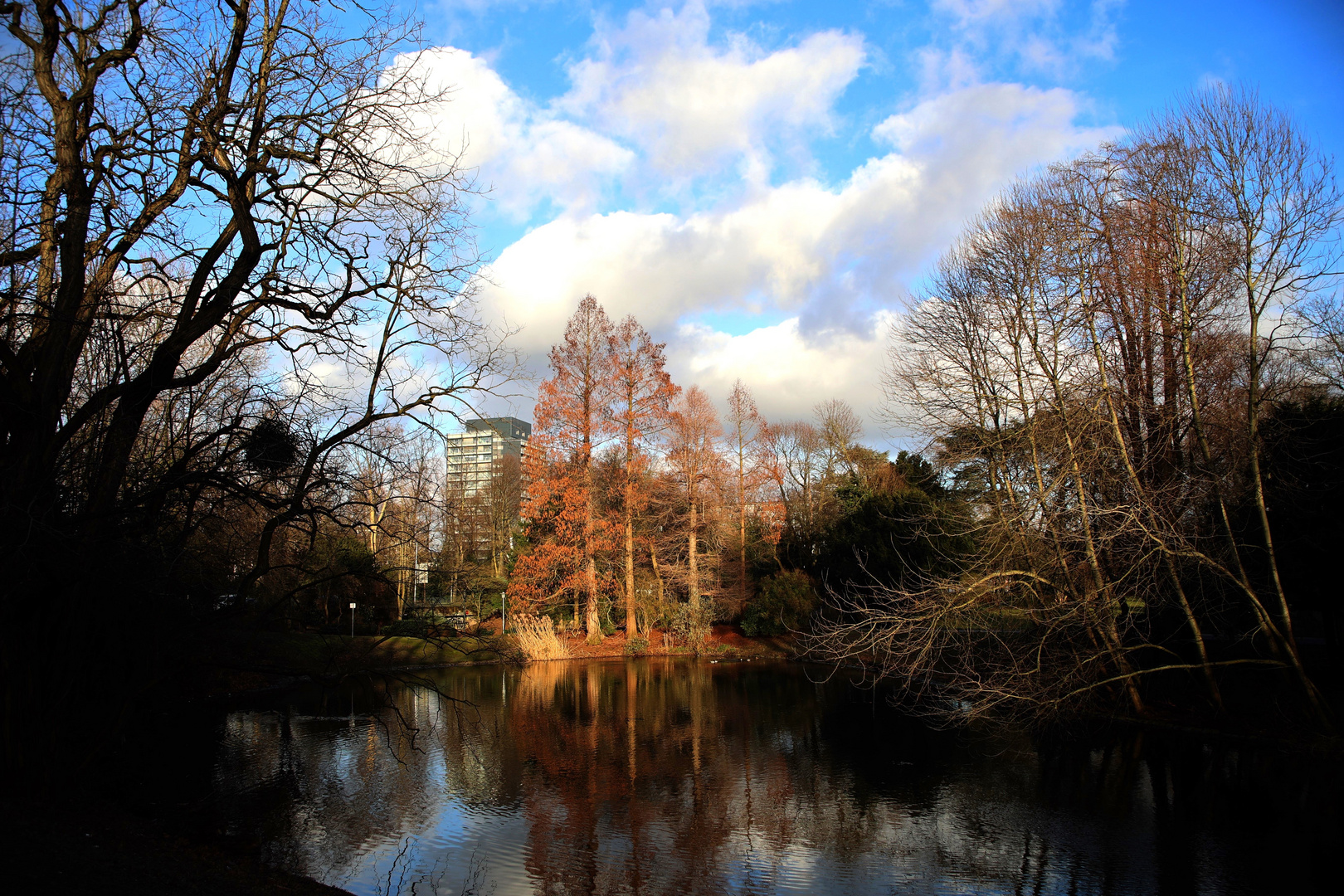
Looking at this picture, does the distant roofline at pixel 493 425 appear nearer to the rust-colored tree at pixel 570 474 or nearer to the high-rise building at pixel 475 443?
the high-rise building at pixel 475 443

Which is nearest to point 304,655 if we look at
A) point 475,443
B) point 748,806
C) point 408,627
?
point 408,627

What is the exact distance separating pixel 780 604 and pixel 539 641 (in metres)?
8.36

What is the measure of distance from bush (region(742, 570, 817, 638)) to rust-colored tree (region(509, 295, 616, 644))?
5549mm

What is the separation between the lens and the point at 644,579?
28.4 meters

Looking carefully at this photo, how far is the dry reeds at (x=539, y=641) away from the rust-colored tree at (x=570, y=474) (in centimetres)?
135

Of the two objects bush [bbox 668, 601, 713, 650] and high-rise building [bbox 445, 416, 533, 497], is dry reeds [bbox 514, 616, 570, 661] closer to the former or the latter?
bush [bbox 668, 601, 713, 650]

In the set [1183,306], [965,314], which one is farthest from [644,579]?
[1183,306]

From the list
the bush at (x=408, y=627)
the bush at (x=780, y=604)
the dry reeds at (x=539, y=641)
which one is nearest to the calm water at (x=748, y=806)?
the dry reeds at (x=539, y=641)

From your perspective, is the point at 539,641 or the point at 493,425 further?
the point at 539,641

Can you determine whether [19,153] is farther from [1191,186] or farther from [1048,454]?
[1191,186]

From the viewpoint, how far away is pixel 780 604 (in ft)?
91.0

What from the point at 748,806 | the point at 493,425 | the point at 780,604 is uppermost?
the point at 493,425

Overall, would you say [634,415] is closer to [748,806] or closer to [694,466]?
[694,466]

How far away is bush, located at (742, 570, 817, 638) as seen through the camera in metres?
26.9
